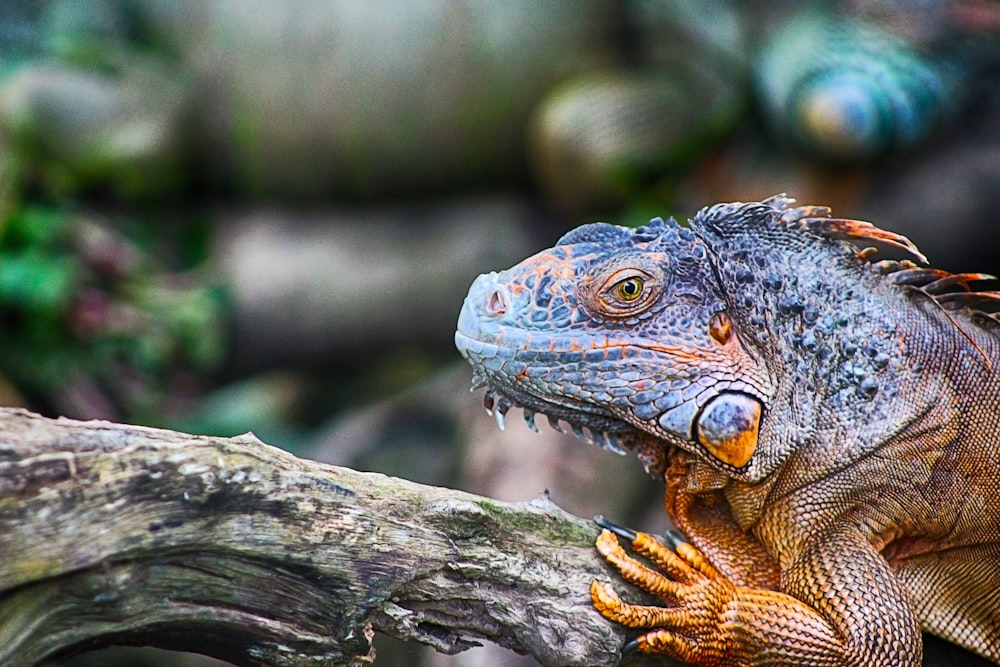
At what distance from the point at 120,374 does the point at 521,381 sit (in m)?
4.54

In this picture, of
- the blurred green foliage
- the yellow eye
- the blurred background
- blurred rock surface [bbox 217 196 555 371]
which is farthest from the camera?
blurred rock surface [bbox 217 196 555 371]

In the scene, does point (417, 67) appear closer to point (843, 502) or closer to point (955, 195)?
point (955, 195)

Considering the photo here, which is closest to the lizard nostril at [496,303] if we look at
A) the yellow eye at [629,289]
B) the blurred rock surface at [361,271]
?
the yellow eye at [629,289]

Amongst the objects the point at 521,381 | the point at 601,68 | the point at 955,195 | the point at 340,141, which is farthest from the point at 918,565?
the point at 340,141

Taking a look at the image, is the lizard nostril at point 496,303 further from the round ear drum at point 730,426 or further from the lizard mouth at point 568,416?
→ the round ear drum at point 730,426

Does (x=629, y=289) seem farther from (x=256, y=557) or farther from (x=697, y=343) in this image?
(x=256, y=557)

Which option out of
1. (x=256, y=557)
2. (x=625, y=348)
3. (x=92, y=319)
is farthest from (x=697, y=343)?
(x=92, y=319)

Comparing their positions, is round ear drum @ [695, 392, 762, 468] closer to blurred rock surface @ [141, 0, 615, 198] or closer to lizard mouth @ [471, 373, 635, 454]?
lizard mouth @ [471, 373, 635, 454]

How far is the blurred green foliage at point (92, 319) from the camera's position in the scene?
5.95m

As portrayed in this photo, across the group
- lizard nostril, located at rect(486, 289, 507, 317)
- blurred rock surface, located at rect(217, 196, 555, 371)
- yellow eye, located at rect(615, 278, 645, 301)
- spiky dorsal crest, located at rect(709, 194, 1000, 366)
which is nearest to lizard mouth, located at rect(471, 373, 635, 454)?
lizard nostril, located at rect(486, 289, 507, 317)

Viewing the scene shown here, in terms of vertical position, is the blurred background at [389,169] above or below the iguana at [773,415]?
above

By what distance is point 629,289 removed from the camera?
2555mm

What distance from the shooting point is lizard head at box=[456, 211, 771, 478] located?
2.51 m

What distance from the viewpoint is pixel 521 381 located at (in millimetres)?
2549
